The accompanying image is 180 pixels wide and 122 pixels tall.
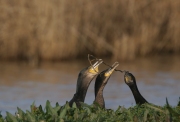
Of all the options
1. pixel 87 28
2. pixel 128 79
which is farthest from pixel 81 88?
pixel 87 28

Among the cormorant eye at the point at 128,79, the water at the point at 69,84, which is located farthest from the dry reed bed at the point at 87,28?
the cormorant eye at the point at 128,79

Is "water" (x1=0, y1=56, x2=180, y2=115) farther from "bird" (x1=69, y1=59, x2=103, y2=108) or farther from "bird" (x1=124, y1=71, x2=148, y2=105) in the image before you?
"bird" (x1=124, y1=71, x2=148, y2=105)

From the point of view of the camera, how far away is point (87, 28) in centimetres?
1463

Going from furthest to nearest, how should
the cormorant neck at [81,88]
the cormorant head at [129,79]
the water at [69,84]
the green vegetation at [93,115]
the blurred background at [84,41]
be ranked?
1. the blurred background at [84,41]
2. the water at [69,84]
3. the cormorant head at [129,79]
4. the cormorant neck at [81,88]
5. the green vegetation at [93,115]

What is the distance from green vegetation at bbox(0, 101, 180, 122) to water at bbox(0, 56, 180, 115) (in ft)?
13.6

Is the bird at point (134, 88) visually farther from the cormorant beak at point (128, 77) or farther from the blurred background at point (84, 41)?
the blurred background at point (84, 41)

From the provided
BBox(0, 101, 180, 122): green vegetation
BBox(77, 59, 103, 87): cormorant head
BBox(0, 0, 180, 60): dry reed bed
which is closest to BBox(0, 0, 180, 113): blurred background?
BBox(0, 0, 180, 60): dry reed bed

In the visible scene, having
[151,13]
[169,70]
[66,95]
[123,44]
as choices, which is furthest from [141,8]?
[66,95]

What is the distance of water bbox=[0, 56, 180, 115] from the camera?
10.1 m

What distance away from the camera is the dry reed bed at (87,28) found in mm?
13734

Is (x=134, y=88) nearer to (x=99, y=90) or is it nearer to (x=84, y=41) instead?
(x=99, y=90)

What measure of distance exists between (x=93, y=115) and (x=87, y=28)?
10.1 m

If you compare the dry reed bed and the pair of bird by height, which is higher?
the dry reed bed

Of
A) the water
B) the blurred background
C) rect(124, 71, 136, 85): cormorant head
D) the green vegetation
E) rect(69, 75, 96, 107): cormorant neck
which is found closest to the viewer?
the green vegetation
